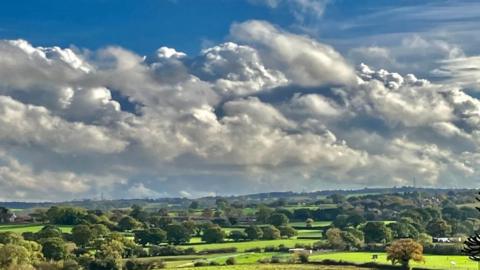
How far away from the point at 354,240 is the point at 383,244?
29.2ft

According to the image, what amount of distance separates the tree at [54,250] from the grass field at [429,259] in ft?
187

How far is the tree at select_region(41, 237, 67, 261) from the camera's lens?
157500 mm

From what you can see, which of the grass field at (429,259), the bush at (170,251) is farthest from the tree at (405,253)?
the bush at (170,251)

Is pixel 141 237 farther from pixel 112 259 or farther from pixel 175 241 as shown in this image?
pixel 112 259

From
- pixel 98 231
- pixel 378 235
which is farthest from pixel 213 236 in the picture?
pixel 378 235

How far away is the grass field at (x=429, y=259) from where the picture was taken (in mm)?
135375

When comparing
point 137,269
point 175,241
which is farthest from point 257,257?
point 175,241

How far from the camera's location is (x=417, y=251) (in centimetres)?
13900

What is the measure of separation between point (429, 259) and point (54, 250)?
84114 mm

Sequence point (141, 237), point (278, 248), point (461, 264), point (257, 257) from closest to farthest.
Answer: point (461, 264), point (257, 257), point (278, 248), point (141, 237)

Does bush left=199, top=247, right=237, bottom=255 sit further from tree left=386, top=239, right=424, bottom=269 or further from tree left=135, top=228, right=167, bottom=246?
tree left=386, top=239, right=424, bottom=269

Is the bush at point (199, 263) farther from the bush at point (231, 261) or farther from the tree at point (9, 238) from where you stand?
the tree at point (9, 238)

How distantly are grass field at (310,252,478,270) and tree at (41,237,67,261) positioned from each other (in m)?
56.9

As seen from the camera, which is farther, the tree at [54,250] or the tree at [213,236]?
the tree at [213,236]
